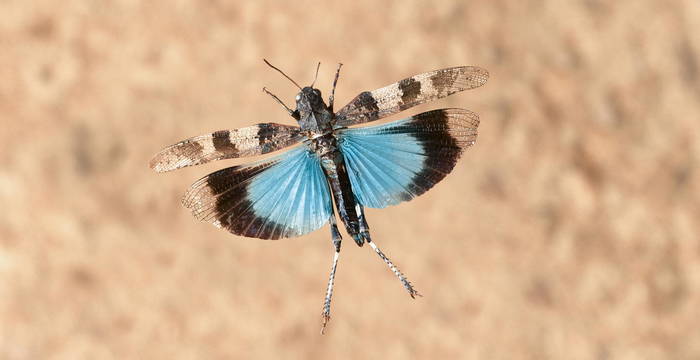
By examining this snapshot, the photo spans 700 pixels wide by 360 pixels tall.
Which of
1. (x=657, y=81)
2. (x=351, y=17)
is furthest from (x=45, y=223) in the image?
(x=657, y=81)

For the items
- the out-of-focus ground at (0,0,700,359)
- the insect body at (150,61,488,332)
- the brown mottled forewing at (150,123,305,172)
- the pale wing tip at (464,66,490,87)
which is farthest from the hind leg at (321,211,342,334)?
the out-of-focus ground at (0,0,700,359)

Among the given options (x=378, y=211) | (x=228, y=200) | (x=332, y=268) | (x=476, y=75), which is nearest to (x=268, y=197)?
(x=228, y=200)

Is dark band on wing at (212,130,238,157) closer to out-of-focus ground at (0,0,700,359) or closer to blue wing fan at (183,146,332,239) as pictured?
blue wing fan at (183,146,332,239)

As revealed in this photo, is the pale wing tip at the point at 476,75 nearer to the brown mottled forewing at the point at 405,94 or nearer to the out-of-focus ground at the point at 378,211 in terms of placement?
the brown mottled forewing at the point at 405,94

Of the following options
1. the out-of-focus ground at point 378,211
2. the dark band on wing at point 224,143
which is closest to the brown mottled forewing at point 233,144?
the dark band on wing at point 224,143

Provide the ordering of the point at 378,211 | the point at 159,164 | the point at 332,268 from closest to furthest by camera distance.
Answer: the point at 332,268 < the point at 159,164 < the point at 378,211

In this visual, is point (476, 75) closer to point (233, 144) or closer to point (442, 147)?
point (442, 147)
